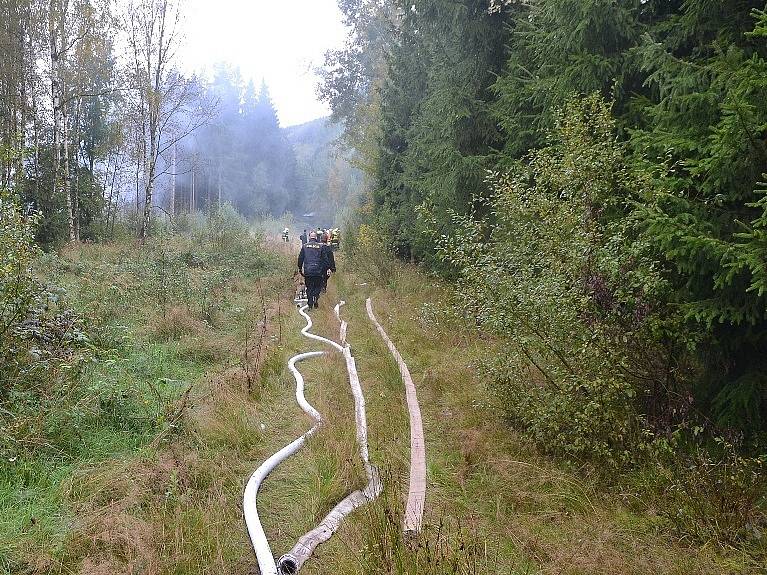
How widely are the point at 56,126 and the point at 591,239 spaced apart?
17.1m

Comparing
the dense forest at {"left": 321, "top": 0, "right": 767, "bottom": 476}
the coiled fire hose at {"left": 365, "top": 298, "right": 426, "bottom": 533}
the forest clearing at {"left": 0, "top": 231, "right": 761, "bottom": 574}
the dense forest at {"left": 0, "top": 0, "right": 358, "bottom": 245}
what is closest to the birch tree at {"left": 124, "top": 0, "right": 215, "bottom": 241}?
the dense forest at {"left": 0, "top": 0, "right": 358, "bottom": 245}

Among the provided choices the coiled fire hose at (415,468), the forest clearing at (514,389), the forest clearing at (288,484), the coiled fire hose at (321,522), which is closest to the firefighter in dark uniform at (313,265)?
the forest clearing at (514,389)

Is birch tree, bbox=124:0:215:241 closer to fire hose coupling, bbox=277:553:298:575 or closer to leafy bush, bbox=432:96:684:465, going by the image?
leafy bush, bbox=432:96:684:465

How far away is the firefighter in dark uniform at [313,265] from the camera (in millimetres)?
11086

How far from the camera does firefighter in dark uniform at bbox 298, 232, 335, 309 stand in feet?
36.4

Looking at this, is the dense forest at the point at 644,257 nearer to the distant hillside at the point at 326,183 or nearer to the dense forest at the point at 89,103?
the dense forest at the point at 89,103

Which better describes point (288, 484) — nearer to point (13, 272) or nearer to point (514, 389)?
point (514, 389)

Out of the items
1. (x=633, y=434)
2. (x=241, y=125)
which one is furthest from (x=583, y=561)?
(x=241, y=125)

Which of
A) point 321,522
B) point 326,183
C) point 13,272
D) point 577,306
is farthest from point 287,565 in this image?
point 326,183

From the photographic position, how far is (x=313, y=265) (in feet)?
36.3

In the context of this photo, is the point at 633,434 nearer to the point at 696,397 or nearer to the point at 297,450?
the point at 696,397

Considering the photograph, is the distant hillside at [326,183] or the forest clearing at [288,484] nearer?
the forest clearing at [288,484]

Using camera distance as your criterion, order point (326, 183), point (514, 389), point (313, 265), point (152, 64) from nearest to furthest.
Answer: point (514, 389)
point (313, 265)
point (152, 64)
point (326, 183)

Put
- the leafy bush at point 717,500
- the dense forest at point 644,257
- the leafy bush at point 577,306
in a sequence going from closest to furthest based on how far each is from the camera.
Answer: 1. the leafy bush at point 717,500
2. the dense forest at point 644,257
3. the leafy bush at point 577,306
